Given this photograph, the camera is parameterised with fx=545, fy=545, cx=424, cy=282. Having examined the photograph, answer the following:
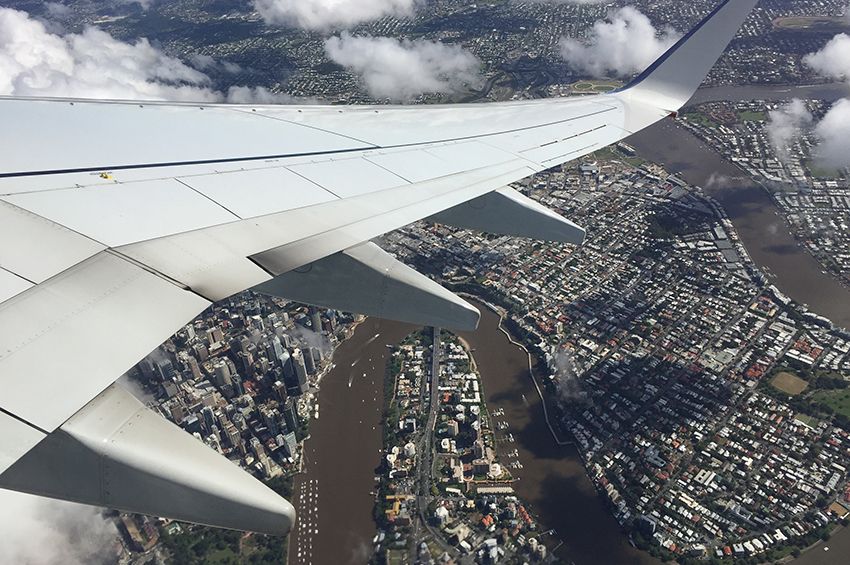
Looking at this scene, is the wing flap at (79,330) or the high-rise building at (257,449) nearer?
the wing flap at (79,330)

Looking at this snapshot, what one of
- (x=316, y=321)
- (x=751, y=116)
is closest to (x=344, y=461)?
(x=316, y=321)

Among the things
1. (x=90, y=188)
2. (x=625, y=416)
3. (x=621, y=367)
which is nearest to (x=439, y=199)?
(x=90, y=188)

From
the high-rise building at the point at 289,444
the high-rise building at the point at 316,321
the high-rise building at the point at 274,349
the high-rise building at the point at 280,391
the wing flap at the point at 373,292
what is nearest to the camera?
the wing flap at the point at 373,292

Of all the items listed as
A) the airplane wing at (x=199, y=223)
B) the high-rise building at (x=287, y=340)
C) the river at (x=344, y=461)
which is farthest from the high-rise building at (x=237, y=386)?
the airplane wing at (x=199, y=223)

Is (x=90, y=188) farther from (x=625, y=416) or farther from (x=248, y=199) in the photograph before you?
(x=625, y=416)

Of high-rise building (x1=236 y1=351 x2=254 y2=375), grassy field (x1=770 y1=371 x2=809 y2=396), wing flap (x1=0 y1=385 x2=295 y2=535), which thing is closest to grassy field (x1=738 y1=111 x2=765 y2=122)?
grassy field (x1=770 y1=371 x2=809 y2=396)

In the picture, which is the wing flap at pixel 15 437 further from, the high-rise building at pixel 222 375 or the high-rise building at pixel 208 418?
the high-rise building at pixel 222 375
